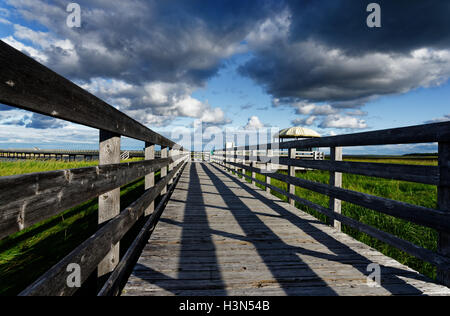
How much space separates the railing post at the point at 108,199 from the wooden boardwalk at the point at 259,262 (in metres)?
0.23

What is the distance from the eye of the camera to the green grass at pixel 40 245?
2.58 meters

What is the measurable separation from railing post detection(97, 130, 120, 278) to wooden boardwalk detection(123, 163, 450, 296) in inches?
9.0

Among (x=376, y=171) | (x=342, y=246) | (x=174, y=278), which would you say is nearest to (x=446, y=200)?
(x=376, y=171)

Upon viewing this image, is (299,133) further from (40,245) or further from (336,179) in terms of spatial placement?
(40,245)

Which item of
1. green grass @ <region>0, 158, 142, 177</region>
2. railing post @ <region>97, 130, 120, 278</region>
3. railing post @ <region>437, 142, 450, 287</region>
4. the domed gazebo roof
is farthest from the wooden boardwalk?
the domed gazebo roof

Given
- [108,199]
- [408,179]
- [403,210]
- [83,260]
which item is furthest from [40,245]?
[408,179]

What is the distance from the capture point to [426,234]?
368cm

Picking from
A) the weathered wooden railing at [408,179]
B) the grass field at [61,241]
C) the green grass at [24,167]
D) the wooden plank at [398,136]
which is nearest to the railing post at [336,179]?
the weathered wooden railing at [408,179]

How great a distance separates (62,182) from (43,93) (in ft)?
1.40

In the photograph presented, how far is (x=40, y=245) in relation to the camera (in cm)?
336

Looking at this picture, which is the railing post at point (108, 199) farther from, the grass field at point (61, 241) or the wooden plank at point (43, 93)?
the grass field at point (61, 241)
